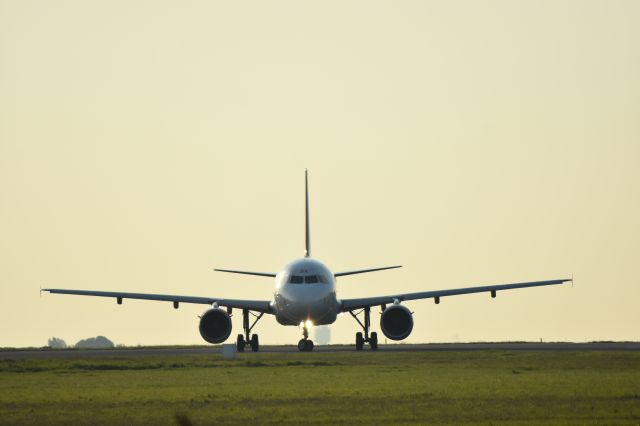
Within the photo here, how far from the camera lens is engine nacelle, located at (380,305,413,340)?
70.5 m

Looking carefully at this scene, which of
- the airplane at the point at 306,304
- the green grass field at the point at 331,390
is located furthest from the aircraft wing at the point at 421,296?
the green grass field at the point at 331,390

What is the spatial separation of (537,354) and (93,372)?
18.8 meters

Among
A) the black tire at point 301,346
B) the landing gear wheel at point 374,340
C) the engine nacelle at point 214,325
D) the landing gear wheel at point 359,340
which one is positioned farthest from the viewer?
the engine nacelle at point 214,325

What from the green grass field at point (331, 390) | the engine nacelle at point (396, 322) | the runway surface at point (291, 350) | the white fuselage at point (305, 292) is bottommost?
the green grass field at point (331, 390)

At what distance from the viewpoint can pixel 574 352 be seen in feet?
194

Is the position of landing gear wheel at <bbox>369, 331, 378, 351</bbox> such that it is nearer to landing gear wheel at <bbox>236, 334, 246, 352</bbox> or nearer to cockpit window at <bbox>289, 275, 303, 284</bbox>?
cockpit window at <bbox>289, 275, 303, 284</bbox>

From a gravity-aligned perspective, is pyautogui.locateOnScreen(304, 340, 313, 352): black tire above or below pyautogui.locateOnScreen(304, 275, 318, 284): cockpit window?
below

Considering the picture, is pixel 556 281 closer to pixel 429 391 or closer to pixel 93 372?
pixel 93 372

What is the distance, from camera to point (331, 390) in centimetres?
3709

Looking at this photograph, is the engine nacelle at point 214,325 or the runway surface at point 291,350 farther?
the engine nacelle at point 214,325

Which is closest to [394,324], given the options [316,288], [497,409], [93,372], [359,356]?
[316,288]

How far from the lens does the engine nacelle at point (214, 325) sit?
7181cm

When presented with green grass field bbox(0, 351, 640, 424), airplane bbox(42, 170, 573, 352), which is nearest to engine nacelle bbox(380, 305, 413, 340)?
airplane bbox(42, 170, 573, 352)

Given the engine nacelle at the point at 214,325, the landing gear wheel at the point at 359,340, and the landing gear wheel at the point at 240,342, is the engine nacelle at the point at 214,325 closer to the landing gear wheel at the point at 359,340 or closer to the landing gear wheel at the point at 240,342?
the landing gear wheel at the point at 240,342
